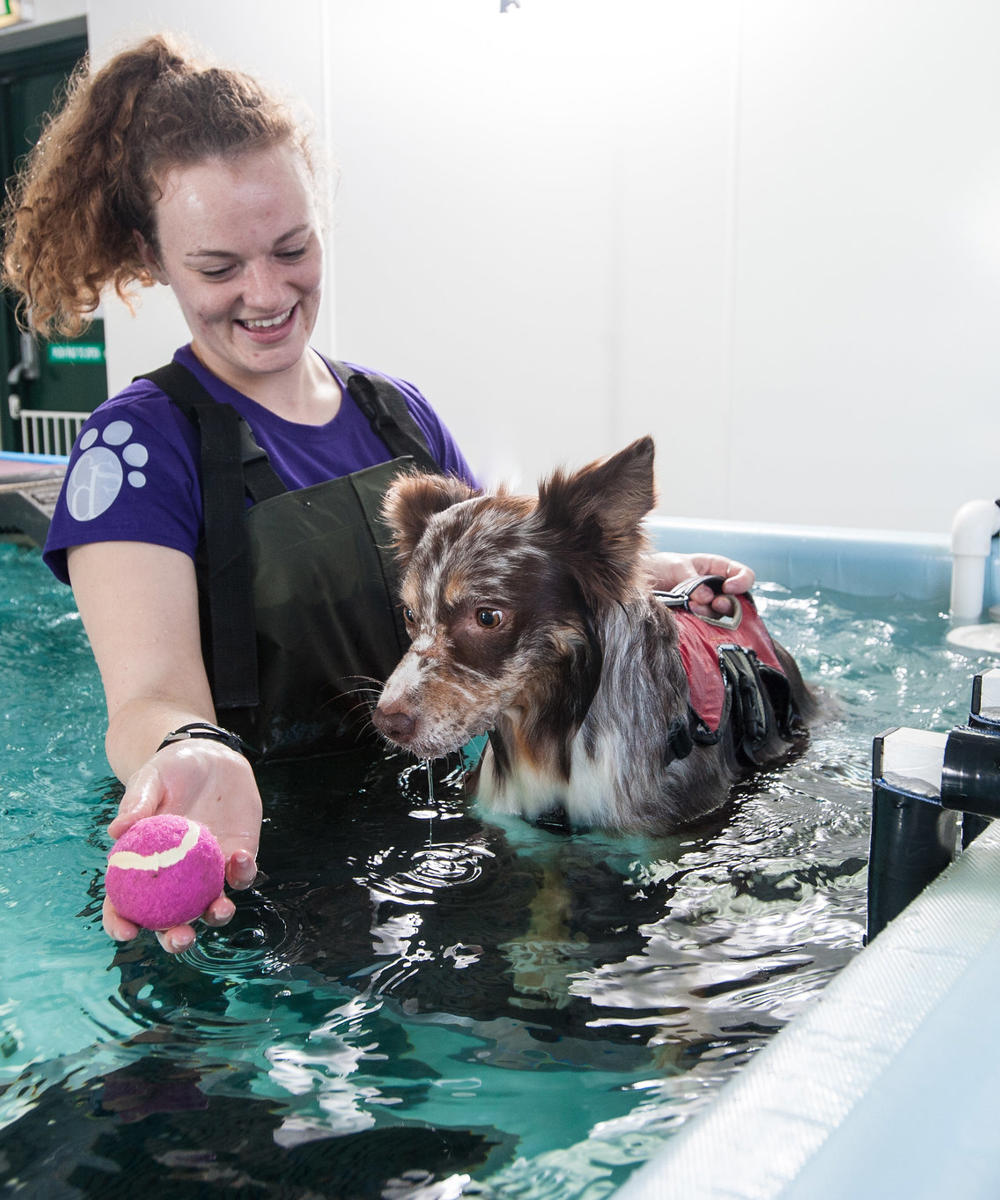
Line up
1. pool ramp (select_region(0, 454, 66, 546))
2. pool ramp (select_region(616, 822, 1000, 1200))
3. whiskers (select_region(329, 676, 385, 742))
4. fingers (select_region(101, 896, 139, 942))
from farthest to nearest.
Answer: pool ramp (select_region(0, 454, 66, 546))
whiskers (select_region(329, 676, 385, 742))
fingers (select_region(101, 896, 139, 942))
pool ramp (select_region(616, 822, 1000, 1200))

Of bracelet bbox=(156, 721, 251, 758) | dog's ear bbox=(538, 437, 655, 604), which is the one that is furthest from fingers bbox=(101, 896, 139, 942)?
dog's ear bbox=(538, 437, 655, 604)

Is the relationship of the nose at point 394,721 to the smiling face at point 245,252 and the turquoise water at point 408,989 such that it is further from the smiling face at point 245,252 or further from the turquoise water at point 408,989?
the smiling face at point 245,252

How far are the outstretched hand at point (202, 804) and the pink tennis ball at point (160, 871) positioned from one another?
0.05 feet

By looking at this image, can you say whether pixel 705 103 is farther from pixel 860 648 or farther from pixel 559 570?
pixel 559 570

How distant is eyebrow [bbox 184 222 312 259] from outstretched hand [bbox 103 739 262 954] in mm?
1004

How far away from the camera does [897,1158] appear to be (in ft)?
2.68

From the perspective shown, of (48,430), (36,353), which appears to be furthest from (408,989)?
(36,353)

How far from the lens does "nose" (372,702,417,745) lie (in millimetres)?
1779

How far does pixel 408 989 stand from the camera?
1.54 m

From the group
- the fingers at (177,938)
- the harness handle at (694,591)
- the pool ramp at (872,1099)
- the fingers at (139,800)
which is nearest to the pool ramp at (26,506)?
the harness handle at (694,591)

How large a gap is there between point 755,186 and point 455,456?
3302 millimetres

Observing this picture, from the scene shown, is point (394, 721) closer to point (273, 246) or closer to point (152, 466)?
point (152, 466)

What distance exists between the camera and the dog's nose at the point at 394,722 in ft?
5.84

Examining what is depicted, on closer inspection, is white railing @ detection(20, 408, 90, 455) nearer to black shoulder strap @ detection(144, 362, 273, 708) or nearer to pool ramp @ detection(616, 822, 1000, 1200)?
black shoulder strap @ detection(144, 362, 273, 708)
